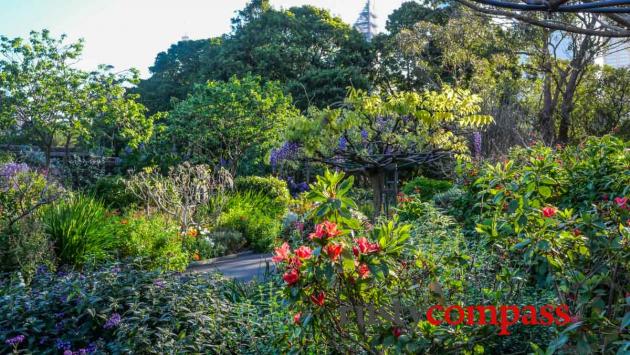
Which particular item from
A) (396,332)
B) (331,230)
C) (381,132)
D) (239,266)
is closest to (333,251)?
(331,230)

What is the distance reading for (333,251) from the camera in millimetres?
2113

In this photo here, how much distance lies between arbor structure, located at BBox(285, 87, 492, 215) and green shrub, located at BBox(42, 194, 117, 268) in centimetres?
274

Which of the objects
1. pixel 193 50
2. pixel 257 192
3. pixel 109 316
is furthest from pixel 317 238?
pixel 193 50

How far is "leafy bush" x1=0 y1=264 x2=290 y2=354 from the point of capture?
3.12m

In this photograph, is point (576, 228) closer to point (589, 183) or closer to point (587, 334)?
point (587, 334)

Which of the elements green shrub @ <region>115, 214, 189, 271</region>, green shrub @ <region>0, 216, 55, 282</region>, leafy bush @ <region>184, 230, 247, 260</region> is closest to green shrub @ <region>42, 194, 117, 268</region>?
green shrub @ <region>115, 214, 189, 271</region>

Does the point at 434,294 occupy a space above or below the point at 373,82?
below

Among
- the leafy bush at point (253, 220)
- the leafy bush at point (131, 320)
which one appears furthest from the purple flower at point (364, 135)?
the leafy bush at point (131, 320)

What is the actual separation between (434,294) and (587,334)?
0.78 m

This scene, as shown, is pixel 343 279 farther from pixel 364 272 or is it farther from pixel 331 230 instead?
pixel 331 230

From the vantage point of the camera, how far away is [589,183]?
4.82 m

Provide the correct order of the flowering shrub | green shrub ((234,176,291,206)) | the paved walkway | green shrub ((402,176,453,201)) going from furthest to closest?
green shrub ((234,176,291,206)), green shrub ((402,176,453,201)), the paved walkway, the flowering shrub

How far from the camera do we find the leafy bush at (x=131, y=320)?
3.12m

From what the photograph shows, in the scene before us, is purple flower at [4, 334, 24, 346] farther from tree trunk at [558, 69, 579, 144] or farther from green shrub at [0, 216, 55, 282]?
tree trunk at [558, 69, 579, 144]
